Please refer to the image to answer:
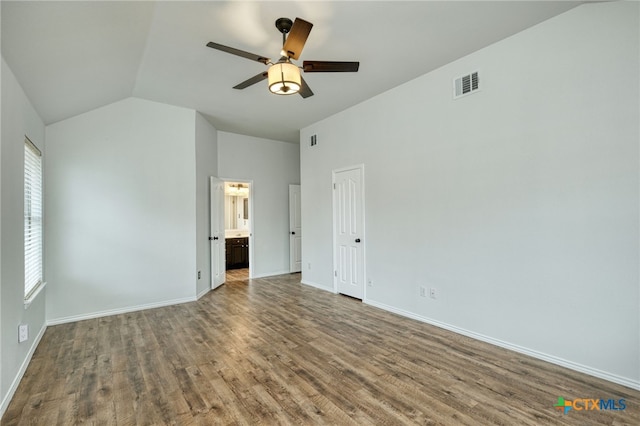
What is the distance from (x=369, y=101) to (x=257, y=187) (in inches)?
127

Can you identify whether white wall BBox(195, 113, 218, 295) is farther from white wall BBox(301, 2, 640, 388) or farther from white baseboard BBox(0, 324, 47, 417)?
white wall BBox(301, 2, 640, 388)

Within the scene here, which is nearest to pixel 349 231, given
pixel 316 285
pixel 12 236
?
pixel 316 285

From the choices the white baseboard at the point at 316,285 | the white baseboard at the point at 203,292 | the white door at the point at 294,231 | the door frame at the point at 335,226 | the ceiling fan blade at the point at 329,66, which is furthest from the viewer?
the white door at the point at 294,231

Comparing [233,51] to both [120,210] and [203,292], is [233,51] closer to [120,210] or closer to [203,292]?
[120,210]

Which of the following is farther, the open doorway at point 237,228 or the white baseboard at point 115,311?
the open doorway at point 237,228

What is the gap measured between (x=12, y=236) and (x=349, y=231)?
3.94 metres

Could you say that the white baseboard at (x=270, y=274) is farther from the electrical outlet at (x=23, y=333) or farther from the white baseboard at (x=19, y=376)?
the electrical outlet at (x=23, y=333)

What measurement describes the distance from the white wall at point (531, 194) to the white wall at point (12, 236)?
12.8ft

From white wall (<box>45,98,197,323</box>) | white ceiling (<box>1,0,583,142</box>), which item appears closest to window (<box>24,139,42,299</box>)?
white wall (<box>45,98,197,323</box>)

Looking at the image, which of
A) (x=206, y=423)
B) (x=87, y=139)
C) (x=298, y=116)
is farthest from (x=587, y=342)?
(x=87, y=139)

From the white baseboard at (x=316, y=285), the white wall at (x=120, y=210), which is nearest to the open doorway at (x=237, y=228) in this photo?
the white baseboard at (x=316, y=285)

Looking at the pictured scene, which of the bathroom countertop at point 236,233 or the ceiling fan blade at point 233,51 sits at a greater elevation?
the ceiling fan blade at point 233,51

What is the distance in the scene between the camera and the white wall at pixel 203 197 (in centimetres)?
511

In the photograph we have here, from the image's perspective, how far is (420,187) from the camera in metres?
3.90
